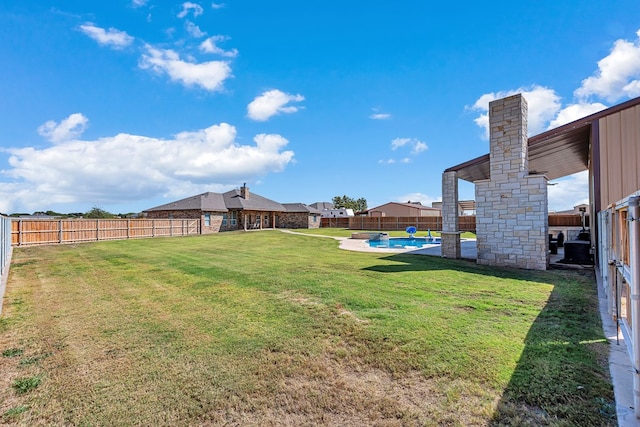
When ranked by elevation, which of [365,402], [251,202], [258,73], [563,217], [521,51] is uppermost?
[258,73]

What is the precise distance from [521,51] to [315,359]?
13848 mm

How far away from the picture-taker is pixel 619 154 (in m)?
8.04

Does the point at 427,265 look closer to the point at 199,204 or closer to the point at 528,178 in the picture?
the point at 528,178

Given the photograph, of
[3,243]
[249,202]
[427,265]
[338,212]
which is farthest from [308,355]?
[338,212]

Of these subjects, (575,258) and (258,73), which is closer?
(575,258)

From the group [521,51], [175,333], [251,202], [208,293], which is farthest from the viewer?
[251,202]

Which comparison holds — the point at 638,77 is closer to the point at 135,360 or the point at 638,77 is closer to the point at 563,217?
the point at 135,360

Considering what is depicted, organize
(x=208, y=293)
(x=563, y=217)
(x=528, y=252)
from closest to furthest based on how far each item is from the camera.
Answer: (x=208, y=293)
(x=528, y=252)
(x=563, y=217)

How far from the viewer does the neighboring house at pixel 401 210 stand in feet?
161

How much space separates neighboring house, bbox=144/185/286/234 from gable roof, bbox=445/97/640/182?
23618 mm

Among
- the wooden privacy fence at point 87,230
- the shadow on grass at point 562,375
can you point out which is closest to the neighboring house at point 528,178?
the shadow on grass at point 562,375

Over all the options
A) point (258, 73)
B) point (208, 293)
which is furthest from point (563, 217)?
point (208, 293)

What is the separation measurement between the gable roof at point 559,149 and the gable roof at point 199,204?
929 inches

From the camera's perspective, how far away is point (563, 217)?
23266mm
